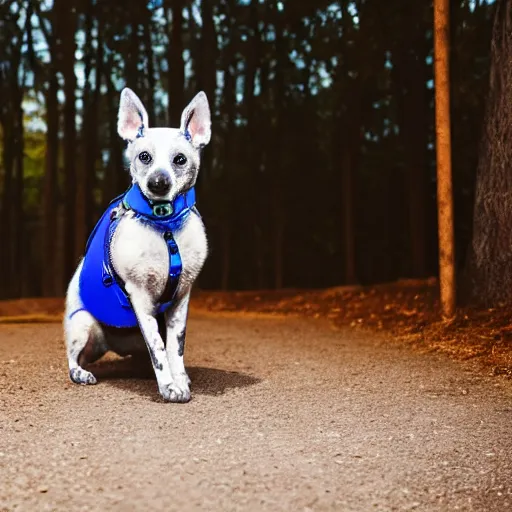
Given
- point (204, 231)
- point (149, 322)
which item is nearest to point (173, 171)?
point (204, 231)

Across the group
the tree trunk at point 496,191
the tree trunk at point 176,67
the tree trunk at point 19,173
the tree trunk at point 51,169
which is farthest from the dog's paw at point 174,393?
the tree trunk at point 19,173

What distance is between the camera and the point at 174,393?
5160 mm

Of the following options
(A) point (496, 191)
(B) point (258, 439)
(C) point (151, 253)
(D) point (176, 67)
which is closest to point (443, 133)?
(A) point (496, 191)

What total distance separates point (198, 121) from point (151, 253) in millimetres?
955

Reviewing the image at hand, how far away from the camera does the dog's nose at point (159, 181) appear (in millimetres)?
4816

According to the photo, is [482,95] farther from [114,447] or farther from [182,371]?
[114,447]

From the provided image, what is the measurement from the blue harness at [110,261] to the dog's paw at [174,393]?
0.51 metres

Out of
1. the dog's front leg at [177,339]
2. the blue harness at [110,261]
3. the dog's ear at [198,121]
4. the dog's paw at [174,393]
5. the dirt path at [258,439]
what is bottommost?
the dirt path at [258,439]

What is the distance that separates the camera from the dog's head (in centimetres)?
489

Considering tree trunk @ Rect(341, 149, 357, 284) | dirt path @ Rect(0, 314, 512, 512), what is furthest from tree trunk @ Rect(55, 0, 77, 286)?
dirt path @ Rect(0, 314, 512, 512)

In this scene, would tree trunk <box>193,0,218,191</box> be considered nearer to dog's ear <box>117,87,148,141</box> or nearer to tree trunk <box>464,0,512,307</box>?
tree trunk <box>464,0,512,307</box>

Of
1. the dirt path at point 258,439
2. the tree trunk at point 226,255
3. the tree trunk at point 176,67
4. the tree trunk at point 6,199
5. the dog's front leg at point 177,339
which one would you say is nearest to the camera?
the dirt path at point 258,439

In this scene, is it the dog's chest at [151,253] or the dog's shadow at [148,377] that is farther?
the dog's shadow at [148,377]

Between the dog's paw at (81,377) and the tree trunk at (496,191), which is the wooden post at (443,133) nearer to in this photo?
the tree trunk at (496,191)
